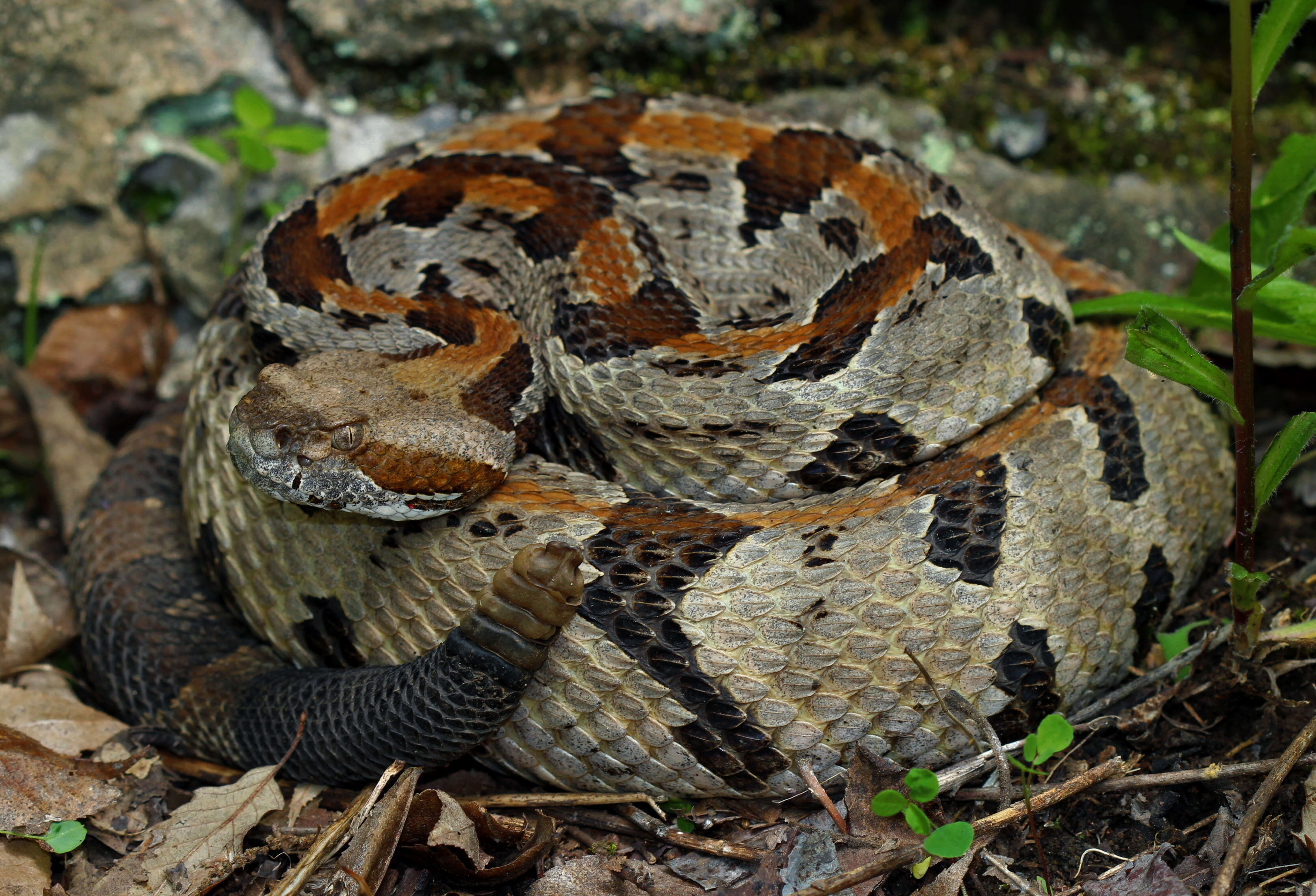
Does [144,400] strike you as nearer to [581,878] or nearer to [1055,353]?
[581,878]

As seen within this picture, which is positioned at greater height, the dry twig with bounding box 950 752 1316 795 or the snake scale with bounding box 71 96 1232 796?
the snake scale with bounding box 71 96 1232 796

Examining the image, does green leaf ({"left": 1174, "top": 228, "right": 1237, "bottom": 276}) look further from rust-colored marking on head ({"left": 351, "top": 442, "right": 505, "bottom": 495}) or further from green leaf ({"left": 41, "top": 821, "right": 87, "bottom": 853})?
green leaf ({"left": 41, "top": 821, "right": 87, "bottom": 853})

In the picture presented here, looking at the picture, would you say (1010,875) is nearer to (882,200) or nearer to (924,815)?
(924,815)

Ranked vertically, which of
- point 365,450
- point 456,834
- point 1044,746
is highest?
point 365,450

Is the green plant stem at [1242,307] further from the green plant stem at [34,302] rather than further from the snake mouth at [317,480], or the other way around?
the green plant stem at [34,302]

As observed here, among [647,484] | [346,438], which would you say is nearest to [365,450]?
[346,438]

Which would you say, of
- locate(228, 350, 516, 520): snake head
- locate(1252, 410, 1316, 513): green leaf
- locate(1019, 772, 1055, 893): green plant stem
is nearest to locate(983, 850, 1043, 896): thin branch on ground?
locate(1019, 772, 1055, 893): green plant stem
